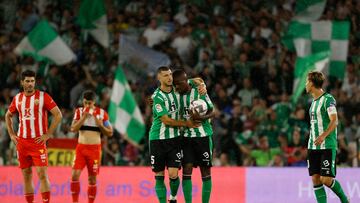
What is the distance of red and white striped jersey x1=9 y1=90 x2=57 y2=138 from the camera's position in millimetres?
13398

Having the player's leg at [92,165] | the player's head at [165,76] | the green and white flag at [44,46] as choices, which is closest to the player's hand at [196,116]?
the player's head at [165,76]

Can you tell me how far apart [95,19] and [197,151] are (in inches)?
364

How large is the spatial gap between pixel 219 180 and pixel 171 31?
6.29m

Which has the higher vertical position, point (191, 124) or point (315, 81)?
point (315, 81)

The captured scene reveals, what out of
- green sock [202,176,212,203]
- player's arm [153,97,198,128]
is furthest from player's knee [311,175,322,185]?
player's arm [153,97,198,128]

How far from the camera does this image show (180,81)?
12.8 m

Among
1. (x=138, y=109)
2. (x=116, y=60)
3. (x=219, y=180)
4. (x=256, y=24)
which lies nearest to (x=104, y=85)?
(x=116, y=60)

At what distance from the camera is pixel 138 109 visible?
1862 centimetres

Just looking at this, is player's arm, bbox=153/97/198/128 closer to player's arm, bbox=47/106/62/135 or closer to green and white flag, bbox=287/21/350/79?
player's arm, bbox=47/106/62/135

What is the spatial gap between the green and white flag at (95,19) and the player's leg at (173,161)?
9.03 meters

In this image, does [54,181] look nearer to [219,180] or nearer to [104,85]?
[219,180]

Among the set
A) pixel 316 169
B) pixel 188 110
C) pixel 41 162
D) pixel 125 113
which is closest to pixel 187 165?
pixel 188 110

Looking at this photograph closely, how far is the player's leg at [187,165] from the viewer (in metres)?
12.9

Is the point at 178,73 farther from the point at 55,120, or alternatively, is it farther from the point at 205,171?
the point at 55,120
